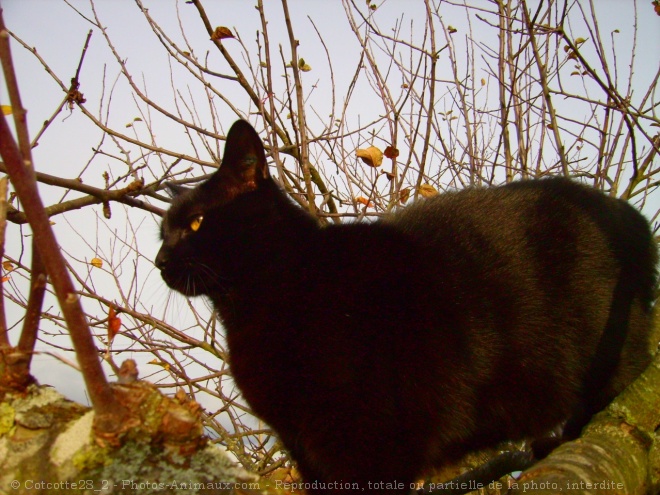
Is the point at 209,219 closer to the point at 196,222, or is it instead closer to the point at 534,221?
the point at 196,222

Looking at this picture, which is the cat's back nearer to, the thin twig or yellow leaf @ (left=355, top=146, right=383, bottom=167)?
yellow leaf @ (left=355, top=146, right=383, bottom=167)

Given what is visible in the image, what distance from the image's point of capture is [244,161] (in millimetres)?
2180

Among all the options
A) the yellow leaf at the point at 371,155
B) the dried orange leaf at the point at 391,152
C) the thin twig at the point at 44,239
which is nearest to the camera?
the thin twig at the point at 44,239

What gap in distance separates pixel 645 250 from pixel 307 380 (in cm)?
156

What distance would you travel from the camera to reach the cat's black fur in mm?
1814

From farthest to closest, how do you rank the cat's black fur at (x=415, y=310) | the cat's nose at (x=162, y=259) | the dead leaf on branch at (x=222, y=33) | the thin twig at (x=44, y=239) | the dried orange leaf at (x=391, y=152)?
the dried orange leaf at (x=391, y=152), the dead leaf on branch at (x=222, y=33), the cat's nose at (x=162, y=259), the cat's black fur at (x=415, y=310), the thin twig at (x=44, y=239)

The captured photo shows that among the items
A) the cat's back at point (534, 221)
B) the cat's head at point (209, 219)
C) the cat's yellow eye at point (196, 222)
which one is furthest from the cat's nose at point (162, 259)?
the cat's back at point (534, 221)

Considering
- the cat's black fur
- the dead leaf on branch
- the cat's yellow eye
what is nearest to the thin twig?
the cat's black fur

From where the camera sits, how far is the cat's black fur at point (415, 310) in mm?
1814

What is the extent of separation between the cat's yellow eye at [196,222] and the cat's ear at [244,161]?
20 cm

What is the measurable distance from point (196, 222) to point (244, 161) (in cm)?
31

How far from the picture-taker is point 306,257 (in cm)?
207

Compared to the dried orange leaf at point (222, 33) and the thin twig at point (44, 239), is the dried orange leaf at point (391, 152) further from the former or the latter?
the thin twig at point (44, 239)

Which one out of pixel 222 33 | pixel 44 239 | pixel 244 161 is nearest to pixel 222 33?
pixel 222 33
